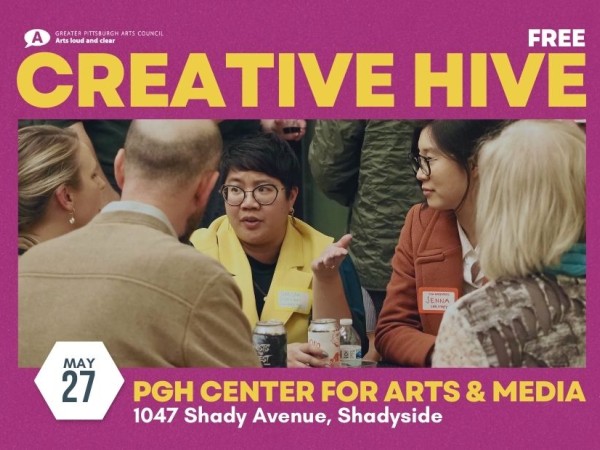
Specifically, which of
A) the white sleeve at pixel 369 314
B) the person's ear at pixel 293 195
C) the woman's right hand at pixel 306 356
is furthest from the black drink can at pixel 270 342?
the person's ear at pixel 293 195

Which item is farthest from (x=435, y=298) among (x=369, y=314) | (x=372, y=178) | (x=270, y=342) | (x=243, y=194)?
(x=243, y=194)

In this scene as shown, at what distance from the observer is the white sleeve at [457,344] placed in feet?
12.6

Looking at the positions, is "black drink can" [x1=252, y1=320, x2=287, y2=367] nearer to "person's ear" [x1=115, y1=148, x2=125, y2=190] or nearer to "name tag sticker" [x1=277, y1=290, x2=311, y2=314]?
"name tag sticker" [x1=277, y1=290, x2=311, y2=314]

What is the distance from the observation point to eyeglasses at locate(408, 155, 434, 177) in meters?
4.36

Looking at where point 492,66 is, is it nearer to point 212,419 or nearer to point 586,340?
point 586,340

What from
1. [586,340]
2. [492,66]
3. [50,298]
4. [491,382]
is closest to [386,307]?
[491,382]

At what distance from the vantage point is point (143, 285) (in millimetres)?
3605

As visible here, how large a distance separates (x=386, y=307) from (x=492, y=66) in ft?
3.63

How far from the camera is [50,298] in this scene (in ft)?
12.1

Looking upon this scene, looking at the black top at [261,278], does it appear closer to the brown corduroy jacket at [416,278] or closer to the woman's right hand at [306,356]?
the woman's right hand at [306,356]

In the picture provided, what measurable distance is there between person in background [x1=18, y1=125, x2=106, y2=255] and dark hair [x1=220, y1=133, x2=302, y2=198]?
1.79ft

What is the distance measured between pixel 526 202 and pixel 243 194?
3.97ft

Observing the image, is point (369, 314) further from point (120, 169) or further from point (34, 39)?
point (34, 39)

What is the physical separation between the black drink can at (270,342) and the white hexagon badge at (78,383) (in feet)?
1.89
